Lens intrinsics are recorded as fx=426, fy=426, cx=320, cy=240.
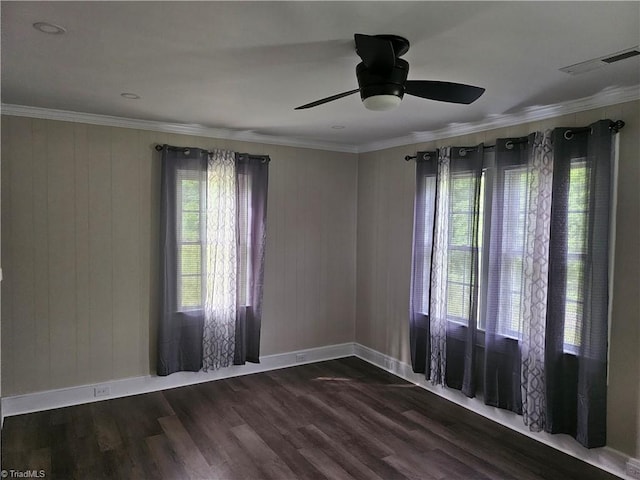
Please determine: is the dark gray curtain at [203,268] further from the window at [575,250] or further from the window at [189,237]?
the window at [575,250]

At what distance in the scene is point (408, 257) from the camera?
4.58 m

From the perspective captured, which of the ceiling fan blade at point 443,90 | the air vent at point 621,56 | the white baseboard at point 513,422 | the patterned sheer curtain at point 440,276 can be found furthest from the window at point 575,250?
the ceiling fan blade at point 443,90

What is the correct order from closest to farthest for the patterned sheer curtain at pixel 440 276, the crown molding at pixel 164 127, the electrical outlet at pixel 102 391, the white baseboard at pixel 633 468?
the white baseboard at pixel 633 468 < the crown molding at pixel 164 127 < the electrical outlet at pixel 102 391 < the patterned sheer curtain at pixel 440 276

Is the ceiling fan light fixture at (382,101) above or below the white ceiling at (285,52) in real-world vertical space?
below

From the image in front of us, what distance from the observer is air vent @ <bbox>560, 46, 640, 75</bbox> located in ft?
7.19

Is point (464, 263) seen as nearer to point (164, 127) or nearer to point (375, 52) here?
point (375, 52)

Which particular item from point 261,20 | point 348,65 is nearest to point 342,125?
point 348,65

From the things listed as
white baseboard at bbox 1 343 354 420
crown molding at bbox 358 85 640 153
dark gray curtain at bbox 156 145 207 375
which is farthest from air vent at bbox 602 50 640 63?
white baseboard at bbox 1 343 354 420

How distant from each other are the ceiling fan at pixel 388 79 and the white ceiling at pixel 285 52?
0.35 ft

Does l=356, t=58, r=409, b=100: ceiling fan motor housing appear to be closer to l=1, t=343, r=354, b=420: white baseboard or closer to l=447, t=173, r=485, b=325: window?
l=447, t=173, r=485, b=325: window

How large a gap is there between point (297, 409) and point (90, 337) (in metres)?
1.99

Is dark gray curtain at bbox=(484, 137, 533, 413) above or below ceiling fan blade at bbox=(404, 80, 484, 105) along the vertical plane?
below

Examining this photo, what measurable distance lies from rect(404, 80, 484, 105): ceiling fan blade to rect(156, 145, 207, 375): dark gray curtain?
2583 mm

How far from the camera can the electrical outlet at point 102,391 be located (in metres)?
3.89
